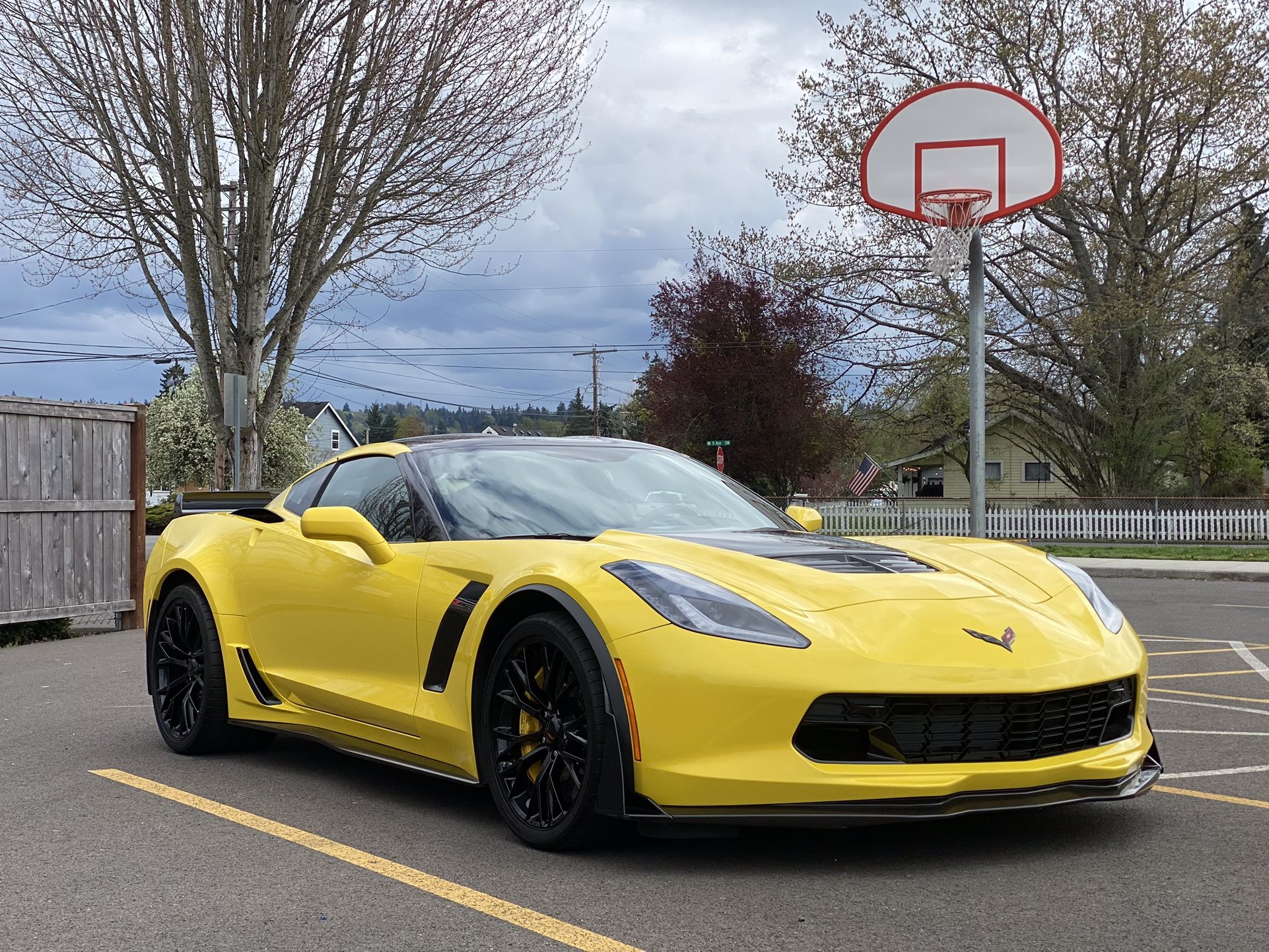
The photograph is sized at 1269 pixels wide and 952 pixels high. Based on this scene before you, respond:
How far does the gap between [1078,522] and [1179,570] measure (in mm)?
9545

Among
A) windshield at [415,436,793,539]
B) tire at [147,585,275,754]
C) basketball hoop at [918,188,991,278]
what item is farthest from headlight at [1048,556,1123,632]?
basketball hoop at [918,188,991,278]

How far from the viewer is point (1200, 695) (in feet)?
24.2

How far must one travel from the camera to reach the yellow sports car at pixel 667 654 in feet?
11.8

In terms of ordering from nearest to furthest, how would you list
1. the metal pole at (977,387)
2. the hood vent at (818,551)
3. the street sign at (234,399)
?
the hood vent at (818,551), the metal pole at (977,387), the street sign at (234,399)

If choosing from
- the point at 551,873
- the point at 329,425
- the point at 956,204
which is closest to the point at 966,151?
the point at 956,204

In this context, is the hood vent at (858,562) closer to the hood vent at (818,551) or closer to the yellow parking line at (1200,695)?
the hood vent at (818,551)

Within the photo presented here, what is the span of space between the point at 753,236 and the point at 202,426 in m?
27.0

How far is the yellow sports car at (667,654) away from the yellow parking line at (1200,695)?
9.93ft

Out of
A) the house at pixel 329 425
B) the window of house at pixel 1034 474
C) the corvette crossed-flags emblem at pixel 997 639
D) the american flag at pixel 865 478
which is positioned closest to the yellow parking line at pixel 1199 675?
the corvette crossed-flags emblem at pixel 997 639

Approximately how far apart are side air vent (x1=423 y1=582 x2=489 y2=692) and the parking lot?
505 mm

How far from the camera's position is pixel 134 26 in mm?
16344

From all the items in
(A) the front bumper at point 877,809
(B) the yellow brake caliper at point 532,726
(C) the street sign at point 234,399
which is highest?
(C) the street sign at point 234,399

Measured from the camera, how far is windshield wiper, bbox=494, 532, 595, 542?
4.38m

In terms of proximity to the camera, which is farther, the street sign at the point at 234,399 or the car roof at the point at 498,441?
the street sign at the point at 234,399
